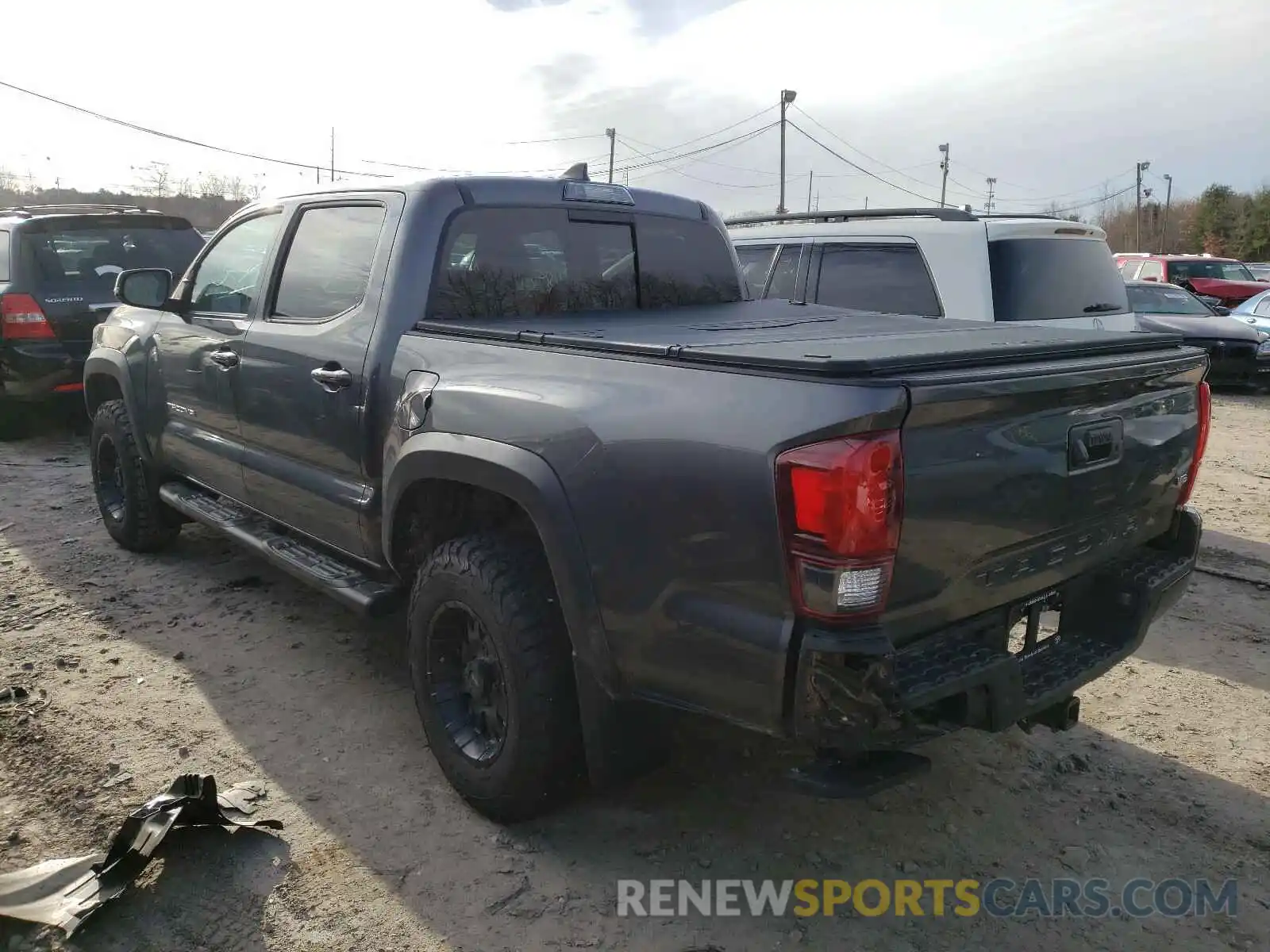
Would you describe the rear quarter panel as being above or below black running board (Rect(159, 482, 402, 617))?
above

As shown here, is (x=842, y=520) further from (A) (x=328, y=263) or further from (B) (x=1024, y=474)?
(A) (x=328, y=263)

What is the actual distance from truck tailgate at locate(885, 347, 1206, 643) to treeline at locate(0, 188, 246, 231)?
148 feet

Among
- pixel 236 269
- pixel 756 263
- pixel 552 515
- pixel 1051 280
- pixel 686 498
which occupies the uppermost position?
pixel 756 263

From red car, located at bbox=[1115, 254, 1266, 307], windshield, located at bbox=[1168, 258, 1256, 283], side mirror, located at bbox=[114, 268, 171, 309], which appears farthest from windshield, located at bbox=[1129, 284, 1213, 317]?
side mirror, located at bbox=[114, 268, 171, 309]

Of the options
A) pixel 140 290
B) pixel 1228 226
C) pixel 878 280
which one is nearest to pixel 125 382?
pixel 140 290

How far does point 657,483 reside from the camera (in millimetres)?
2322

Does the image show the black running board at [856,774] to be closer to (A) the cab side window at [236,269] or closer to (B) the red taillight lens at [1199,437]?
(B) the red taillight lens at [1199,437]

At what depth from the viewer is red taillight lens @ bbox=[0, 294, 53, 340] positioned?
7.72m

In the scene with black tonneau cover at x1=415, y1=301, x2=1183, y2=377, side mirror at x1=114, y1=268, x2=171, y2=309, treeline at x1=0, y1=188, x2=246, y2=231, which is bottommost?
black tonneau cover at x1=415, y1=301, x2=1183, y2=377

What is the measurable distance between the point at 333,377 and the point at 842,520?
6.99 ft

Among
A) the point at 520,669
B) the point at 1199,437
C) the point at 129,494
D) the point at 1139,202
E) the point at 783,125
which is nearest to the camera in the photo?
the point at 520,669

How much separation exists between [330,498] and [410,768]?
3.40ft

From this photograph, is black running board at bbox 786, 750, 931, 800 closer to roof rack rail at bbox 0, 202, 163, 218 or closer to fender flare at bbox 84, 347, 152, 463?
fender flare at bbox 84, 347, 152, 463

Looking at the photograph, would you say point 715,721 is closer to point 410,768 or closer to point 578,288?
point 410,768
